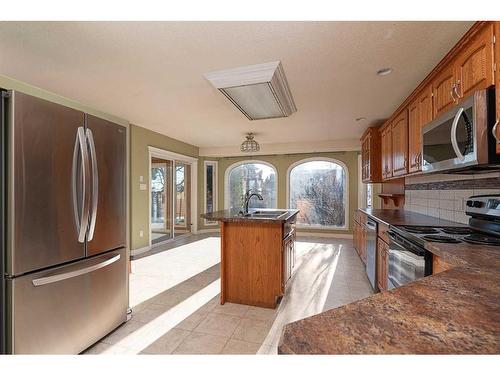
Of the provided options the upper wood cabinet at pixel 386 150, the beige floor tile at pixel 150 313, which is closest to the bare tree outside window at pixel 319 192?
the upper wood cabinet at pixel 386 150

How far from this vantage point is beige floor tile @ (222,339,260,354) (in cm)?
176

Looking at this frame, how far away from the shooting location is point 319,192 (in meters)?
6.29

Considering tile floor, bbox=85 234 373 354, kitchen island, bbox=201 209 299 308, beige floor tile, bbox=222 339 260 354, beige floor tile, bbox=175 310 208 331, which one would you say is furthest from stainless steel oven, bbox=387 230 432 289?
beige floor tile, bbox=175 310 208 331

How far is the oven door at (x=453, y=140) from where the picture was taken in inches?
55.5

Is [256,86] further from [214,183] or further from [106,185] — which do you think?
[214,183]

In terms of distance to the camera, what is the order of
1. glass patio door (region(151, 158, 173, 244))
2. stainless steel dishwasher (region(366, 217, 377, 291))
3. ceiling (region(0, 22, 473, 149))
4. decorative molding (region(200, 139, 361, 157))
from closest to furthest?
ceiling (region(0, 22, 473, 149))
stainless steel dishwasher (region(366, 217, 377, 291))
glass patio door (region(151, 158, 173, 244))
decorative molding (region(200, 139, 361, 157))

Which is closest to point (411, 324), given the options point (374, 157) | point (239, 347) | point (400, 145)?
point (239, 347)

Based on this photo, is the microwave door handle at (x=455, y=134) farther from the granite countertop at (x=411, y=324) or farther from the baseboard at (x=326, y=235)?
the baseboard at (x=326, y=235)

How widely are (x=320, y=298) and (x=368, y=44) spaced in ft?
8.19

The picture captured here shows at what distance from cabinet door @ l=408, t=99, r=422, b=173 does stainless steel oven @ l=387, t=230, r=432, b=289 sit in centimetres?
94

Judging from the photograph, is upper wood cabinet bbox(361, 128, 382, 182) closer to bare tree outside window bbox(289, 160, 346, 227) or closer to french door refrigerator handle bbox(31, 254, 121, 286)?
bare tree outside window bbox(289, 160, 346, 227)

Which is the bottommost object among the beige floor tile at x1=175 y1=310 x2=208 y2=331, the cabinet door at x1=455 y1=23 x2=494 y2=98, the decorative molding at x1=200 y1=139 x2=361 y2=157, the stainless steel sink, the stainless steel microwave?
the beige floor tile at x1=175 y1=310 x2=208 y2=331

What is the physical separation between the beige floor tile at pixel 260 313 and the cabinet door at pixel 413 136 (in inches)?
84.3
